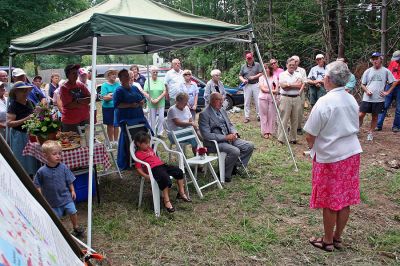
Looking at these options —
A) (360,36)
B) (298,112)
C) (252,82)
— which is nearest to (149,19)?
(298,112)

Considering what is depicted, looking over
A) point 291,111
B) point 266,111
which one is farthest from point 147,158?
point 266,111

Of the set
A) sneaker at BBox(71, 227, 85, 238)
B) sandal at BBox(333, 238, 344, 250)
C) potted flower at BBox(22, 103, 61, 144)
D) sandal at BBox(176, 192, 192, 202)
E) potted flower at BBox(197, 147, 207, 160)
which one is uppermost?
potted flower at BBox(22, 103, 61, 144)

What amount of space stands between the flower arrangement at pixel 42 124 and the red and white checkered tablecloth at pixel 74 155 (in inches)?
7.4

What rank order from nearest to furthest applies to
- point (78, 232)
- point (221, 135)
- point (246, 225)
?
point (78, 232), point (246, 225), point (221, 135)

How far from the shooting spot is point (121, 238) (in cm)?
372

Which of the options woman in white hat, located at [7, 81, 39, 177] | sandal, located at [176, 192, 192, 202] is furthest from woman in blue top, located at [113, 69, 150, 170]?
sandal, located at [176, 192, 192, 202]

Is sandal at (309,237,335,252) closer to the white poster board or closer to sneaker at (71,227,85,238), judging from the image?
sneaker at (71,227,85,238)

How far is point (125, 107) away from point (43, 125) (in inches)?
58.0

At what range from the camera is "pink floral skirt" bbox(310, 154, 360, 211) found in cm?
312

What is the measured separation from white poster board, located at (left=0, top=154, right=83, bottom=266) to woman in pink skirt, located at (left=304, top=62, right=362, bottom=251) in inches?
97.3

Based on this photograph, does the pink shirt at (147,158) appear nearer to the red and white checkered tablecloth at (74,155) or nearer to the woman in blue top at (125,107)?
the red and white checkered tablecloth at (74,155)

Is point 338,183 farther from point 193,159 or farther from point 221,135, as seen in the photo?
point 221,135

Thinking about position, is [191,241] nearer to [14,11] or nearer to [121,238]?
[121,238]

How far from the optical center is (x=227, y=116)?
580 cm
